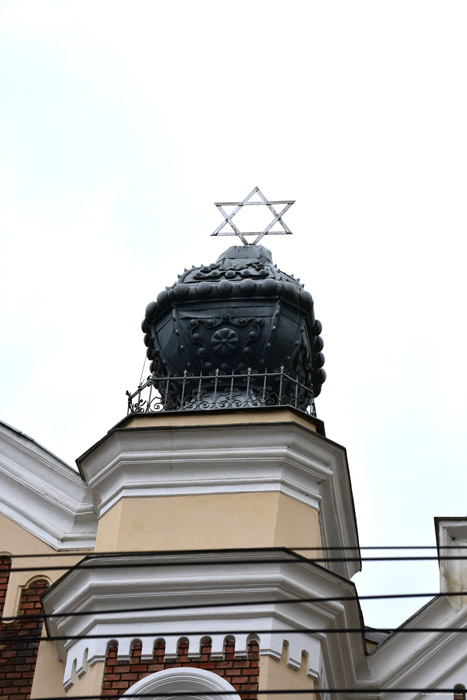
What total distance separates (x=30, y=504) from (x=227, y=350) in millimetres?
2084

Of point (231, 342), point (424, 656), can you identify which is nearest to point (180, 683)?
point (424, 656)

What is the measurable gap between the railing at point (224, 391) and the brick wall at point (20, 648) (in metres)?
1.77

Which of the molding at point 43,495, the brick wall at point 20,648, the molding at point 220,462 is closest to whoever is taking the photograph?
the brick wall at point 20,648

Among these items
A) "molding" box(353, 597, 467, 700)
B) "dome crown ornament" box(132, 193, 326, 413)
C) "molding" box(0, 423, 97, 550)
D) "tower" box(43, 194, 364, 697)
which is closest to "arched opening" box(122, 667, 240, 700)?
"tower" box(43, 194, 364, 697)

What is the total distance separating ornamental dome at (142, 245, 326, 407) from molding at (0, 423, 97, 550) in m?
1.22

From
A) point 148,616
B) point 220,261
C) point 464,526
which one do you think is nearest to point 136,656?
point 148,616

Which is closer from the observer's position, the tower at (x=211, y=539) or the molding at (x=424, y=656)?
the tower at (x=211, y=539)

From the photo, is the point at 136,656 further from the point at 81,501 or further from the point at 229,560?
the point at 81,501

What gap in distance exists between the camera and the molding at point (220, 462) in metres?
13.4

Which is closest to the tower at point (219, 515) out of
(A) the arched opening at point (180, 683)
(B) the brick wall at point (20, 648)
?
(A) the arched opening at point (180, 683)

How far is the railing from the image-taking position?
553 inches

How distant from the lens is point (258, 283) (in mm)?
14578

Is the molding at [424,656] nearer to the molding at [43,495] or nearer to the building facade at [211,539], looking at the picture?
the building facade at [211,539]

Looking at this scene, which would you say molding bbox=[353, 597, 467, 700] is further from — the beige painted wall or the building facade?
the beige painted wall
